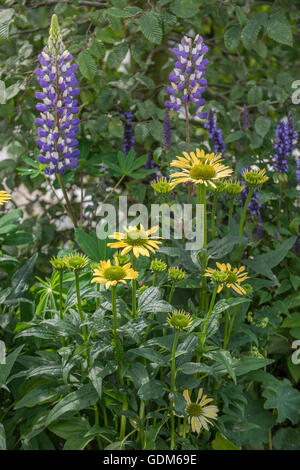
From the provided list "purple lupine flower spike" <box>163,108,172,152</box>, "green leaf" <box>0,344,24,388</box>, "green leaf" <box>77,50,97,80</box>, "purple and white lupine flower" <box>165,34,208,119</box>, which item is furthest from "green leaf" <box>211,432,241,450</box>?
"green leaf" <box>77,50,97,80</box>

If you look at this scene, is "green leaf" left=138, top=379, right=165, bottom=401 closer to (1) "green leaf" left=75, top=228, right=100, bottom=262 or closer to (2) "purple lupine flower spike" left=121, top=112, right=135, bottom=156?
(1) "green leaf" left=75, top=228, right=100, bottom=262

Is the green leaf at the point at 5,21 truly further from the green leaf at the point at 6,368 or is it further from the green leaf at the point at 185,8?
the green leaf at the point at 6,368

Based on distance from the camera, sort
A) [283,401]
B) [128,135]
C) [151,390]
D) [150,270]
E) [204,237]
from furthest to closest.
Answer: [128,135] < [150,270] < [283,401] < [204,237] < [151,390]

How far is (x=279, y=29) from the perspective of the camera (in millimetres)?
1707

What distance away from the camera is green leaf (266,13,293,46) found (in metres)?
1.69

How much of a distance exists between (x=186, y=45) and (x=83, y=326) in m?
0.85

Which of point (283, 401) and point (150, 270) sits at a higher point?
point (150, 270)

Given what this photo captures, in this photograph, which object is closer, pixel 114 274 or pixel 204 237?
pixel 114 274

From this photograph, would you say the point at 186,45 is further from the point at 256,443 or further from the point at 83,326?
the point at 256,443

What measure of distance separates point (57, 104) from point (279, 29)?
780 millimetres

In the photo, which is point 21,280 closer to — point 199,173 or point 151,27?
point 199,173

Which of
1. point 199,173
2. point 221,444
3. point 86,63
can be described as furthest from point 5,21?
point 221,444

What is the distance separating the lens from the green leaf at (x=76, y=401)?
1.11 m

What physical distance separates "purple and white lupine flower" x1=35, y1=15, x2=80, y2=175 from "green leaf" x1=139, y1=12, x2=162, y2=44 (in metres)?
0.24
